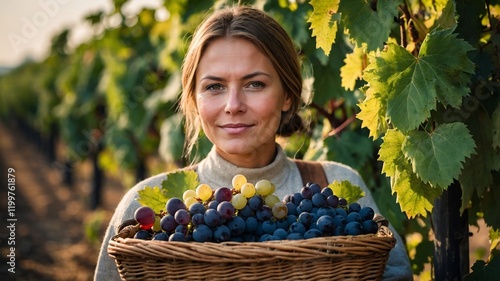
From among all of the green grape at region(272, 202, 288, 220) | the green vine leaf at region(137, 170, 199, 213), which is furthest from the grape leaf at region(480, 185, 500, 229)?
the green vine leaf at region(137, 170, 199, 213)

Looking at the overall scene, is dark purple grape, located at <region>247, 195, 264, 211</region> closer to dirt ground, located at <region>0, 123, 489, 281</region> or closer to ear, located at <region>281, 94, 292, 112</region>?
ear, located at <region>281, 94, 292, 112</region>

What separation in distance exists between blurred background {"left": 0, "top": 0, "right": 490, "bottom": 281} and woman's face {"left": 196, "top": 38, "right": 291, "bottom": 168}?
1.85 ft

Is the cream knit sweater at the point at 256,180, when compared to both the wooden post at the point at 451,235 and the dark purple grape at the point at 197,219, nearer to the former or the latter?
the wooden post at the point at 451,235

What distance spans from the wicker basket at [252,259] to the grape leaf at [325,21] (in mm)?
852

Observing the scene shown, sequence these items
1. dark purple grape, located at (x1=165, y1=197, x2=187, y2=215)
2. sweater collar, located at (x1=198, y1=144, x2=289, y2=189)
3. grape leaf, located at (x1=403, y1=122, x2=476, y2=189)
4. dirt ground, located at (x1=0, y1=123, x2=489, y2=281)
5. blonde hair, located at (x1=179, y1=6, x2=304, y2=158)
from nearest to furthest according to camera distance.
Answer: dark purple grape, located at (x1=165, y1=197, x2=187, y2=215)
grape leaf, located at (x1=403, y1=122, x2=476, y2=189)
blonde hair, located at (x1=179, y1=6, x2=304, y2=158)
sweater collar, located at (x1=198, y1=144, x2=289, y2=189)
dirt ground, located at (x1=0, y1=123, x2=489, y2=281)

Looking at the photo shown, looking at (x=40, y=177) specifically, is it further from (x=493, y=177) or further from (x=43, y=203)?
(x=493, y=177)

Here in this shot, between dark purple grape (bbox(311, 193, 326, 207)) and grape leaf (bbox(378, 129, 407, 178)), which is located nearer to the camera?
dark purple grape (bbox(311, 193, 326, 207))

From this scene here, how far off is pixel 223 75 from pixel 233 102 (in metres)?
0.11

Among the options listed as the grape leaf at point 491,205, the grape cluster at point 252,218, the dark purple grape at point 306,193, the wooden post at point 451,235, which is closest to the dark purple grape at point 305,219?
the grape cluster at point 252,218

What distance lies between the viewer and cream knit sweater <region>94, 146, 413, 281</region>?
90.7 inches

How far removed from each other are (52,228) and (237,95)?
9310 millimetres

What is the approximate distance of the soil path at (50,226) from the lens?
7.83 meters

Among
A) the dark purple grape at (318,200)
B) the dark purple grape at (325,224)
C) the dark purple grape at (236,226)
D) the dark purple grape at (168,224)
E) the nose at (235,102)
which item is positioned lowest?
the dark purple grape at (325,224)

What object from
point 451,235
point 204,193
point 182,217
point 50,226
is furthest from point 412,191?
point 50,226
